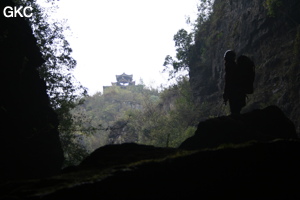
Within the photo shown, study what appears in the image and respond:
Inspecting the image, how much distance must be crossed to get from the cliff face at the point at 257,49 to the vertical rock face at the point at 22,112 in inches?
573

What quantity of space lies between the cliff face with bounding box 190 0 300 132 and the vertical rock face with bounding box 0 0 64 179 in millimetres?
14562

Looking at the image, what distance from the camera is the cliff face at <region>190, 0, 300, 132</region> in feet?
64.5

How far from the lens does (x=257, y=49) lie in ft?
82.5

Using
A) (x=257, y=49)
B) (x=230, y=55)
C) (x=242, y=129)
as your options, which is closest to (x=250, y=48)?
(x=257, y=49)

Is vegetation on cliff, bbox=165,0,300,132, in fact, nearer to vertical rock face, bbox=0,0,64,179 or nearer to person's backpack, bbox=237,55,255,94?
person's backpack, bbox=237,55,255,94

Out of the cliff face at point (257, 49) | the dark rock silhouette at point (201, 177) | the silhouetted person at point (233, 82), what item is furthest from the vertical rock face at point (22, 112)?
the cliff face at point (257, 49)

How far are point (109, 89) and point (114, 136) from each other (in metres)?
31.0

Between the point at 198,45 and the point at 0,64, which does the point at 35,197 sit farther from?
the point at 198,45

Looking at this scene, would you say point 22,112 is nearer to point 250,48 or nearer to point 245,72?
point 245,72

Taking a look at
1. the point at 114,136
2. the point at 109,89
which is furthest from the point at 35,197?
the point at 109,89

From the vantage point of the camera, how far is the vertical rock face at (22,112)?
372 inches

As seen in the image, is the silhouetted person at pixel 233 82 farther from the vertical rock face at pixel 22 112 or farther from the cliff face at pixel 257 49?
the cliff face at pixel 257 49

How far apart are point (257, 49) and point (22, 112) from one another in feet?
69.2

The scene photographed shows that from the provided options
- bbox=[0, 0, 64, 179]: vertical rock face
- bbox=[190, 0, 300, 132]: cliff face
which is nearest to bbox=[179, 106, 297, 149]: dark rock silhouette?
bbox=[0, 0, 64, 179]: vertical rock face
